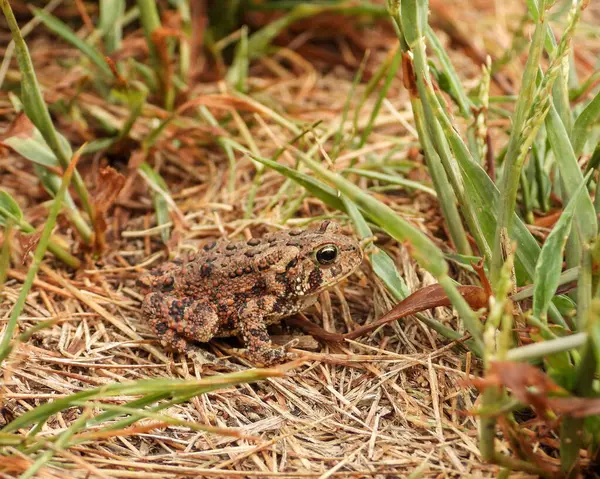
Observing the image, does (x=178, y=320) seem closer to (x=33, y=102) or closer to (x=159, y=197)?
(x=159, y=197)

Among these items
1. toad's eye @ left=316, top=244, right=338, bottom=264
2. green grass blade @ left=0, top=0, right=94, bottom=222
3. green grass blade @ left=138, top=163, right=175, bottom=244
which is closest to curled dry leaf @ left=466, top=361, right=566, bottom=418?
toad's eye @ left=316, top=244, right=338, bottom=264

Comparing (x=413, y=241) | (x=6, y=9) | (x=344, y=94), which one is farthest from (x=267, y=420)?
(x=344, y=94)

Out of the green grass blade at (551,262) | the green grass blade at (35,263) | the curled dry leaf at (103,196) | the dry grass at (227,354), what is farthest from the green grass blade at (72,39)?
the green grass blade at (551,262)

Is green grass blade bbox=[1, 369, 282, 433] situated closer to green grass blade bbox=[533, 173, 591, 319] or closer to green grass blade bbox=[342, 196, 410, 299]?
green grass blade bbox=[342, 196, 410, 299]

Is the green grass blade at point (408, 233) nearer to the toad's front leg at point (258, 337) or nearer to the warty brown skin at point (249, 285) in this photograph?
the warty brown skin at point (249, 285)

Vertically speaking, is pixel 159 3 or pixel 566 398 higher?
pixel 159 3

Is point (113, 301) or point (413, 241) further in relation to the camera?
point (113, 301)

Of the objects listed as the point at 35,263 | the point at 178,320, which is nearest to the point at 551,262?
the point at 178,320

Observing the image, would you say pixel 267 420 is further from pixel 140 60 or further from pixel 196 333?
pixel 140 60

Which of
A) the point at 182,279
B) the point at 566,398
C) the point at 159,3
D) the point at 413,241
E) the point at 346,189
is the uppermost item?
the point at 159,3
